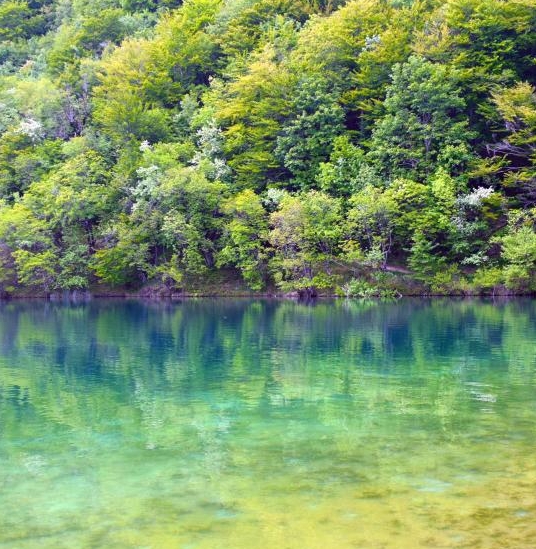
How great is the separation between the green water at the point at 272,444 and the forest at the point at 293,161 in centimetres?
Answer: 2056

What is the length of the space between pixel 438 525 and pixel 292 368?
10.3 m

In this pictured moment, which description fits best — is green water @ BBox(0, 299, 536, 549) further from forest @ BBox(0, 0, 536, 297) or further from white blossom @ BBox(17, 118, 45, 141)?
white blossom @ BBox(17, 118, 45, 141)

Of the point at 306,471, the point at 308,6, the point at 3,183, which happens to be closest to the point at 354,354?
the point at 306,471

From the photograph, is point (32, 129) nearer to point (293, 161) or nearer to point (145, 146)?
point (145, 146)

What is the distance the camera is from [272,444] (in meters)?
9.84

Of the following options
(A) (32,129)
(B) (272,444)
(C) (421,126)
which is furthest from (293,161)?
(B) (272,444)

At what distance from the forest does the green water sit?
809 inches

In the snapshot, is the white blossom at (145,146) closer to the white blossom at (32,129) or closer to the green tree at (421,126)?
the white blossom at (32,129)

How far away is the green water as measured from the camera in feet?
22.1

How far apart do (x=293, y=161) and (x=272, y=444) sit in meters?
38.5

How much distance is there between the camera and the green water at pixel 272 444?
6746 mm

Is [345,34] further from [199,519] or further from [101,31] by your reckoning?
[199,519]

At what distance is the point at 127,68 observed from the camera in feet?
190

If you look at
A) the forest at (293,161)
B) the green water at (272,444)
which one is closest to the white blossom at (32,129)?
the forest at (293,161)
